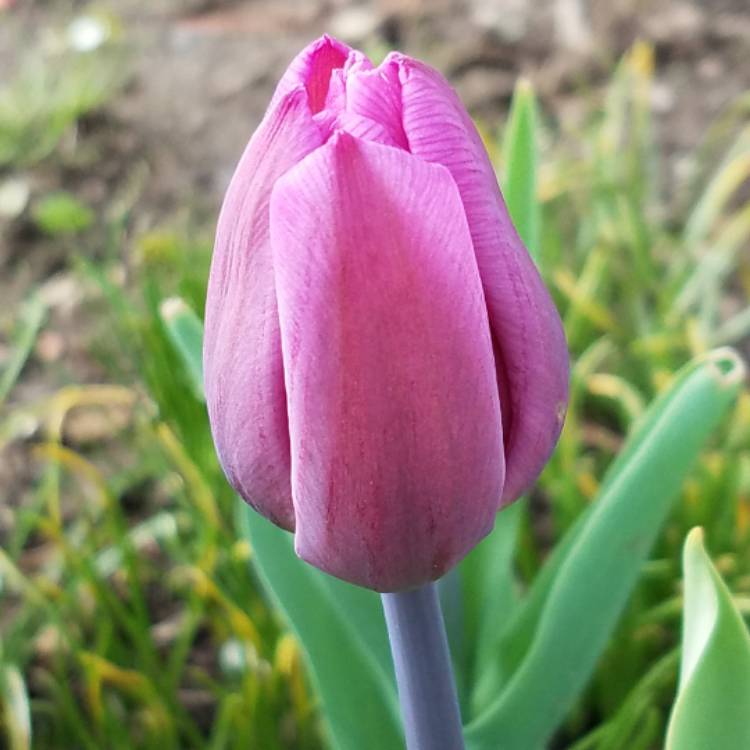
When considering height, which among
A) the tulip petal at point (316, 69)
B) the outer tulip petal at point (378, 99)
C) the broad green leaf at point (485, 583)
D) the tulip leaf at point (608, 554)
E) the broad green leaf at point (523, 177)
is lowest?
the broad green leaf at point (485, 583)

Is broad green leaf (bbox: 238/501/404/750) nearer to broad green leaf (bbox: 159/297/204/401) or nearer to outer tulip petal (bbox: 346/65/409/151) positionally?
broad green leaf (bbox: 159/297/204/401)

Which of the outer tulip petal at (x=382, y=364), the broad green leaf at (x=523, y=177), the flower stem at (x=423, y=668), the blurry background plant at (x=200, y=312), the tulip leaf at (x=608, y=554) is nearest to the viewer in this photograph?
the outer tulip petal at (x=382, y=364)

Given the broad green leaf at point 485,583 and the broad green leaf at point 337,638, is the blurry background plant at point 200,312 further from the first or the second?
the broad green leaf at point 337,638

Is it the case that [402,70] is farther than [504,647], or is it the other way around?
[504,647]

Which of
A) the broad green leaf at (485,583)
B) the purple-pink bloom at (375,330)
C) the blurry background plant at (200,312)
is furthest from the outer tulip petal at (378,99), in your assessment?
the broad green leaf at (485,583)

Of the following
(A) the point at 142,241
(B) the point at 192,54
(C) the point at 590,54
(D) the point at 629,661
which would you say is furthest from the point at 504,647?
(B) the point at 192,54

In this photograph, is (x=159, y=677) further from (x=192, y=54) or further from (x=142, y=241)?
(x=192, y=54)
